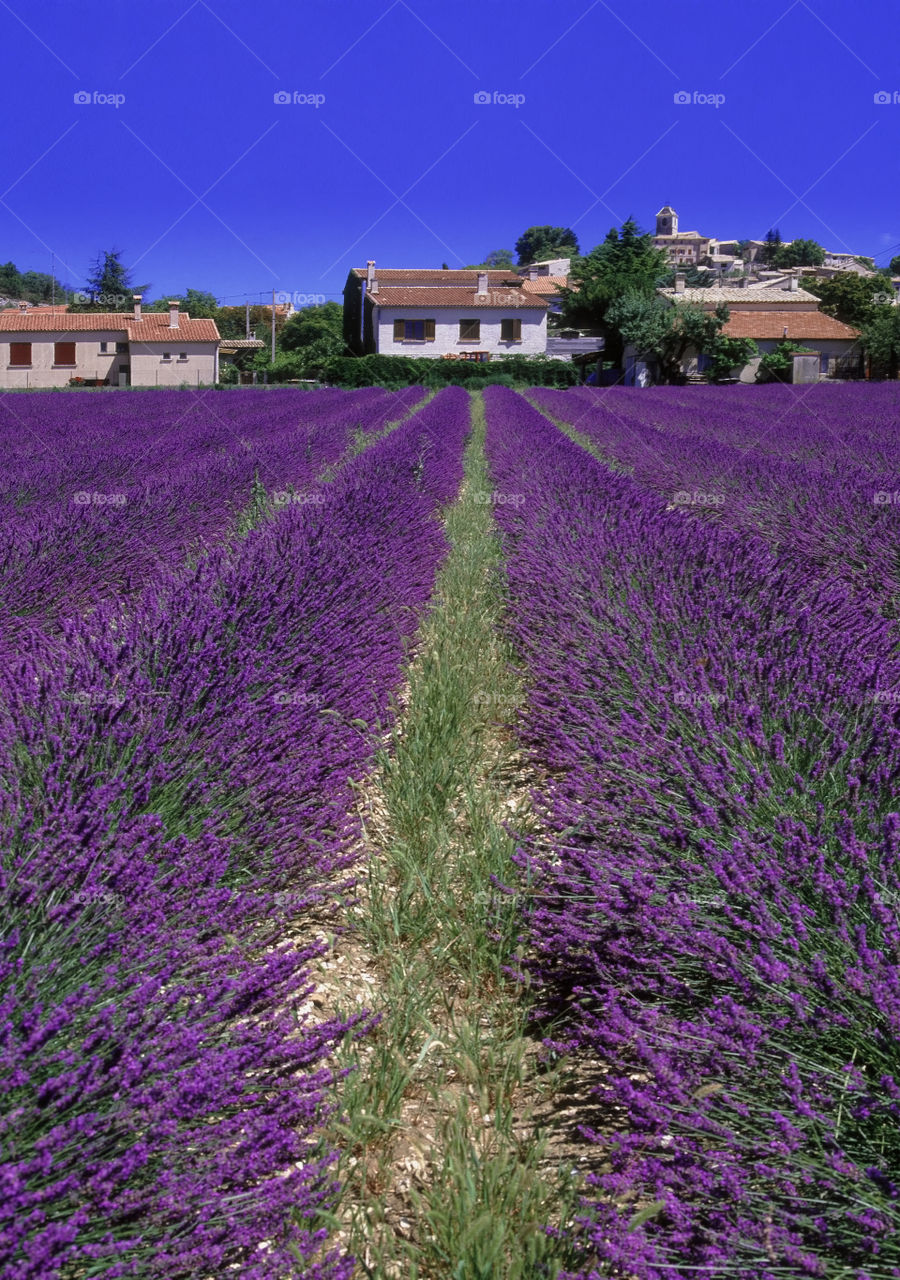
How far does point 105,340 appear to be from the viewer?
39.6 meters

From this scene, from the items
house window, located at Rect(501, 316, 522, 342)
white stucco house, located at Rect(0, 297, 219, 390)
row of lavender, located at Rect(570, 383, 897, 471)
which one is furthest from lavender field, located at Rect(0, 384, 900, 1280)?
white stucco house, located at Rect(0, 297, 219, 390)

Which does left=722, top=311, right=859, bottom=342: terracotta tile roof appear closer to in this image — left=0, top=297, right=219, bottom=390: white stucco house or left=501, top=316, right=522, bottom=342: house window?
left=501, top=316, right=522, bottom=342: house window

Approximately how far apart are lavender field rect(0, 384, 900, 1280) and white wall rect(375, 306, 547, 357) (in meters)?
36.4

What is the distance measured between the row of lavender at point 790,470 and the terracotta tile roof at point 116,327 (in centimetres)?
2673

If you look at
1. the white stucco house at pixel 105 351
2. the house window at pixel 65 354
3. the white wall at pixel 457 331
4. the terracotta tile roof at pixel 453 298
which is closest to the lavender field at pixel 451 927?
the terracotta tile roof at pixel 453 298

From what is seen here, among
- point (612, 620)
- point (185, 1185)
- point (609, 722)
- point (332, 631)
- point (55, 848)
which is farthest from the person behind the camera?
point (612, 620)

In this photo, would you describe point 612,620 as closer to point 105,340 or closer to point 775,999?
point 775,999

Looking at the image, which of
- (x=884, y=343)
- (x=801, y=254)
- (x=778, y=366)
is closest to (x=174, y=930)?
(x=778, y=366)

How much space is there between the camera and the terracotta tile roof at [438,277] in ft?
137

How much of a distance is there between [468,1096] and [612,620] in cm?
184

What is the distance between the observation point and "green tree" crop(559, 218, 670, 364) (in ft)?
121

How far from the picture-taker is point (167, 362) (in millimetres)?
38812

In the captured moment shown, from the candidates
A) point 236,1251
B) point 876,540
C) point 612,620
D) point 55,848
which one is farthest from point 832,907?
point 876,540

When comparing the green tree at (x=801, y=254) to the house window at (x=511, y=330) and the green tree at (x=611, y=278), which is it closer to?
the green tree at (x=611, y=278)
